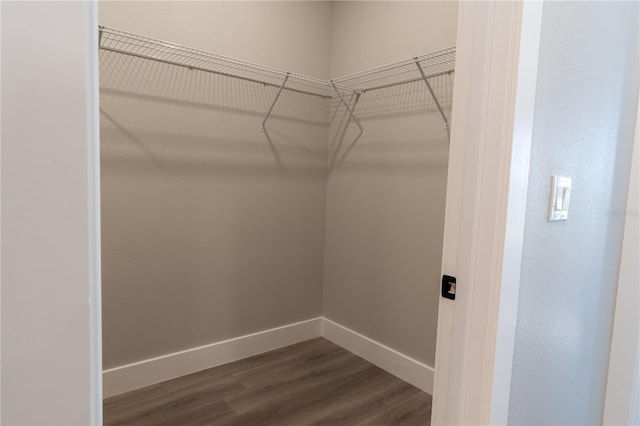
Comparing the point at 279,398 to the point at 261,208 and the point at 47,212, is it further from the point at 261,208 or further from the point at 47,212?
the point at 47,212

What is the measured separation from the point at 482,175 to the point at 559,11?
0.43m

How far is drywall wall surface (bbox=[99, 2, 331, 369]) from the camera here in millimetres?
1999

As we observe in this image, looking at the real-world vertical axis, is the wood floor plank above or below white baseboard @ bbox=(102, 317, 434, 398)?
below

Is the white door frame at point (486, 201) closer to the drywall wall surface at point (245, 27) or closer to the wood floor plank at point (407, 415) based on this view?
the wood floor plank at point (407, 415)

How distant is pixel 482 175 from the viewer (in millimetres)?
824

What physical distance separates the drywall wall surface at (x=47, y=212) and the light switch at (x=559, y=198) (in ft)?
3.18

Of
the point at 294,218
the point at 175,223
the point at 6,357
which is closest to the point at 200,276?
the point at 175,223

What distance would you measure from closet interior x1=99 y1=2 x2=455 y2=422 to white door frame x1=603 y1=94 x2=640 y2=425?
883 mm

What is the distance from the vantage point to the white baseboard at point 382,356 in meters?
2.21

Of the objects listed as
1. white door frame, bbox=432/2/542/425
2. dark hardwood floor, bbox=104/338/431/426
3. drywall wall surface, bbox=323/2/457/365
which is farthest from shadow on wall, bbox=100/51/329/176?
white door frame, bbox=432/2/542/425

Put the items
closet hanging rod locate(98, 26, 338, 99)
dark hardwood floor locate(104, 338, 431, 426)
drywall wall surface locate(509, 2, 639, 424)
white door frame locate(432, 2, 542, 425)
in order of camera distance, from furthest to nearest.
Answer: dark hardwood floor locate(104, 338, 431, 426) < closet hanging rod locate(98, 26, 338, 99) < drywall wall surface locate(509, 2, 639, 424) < white door frame locate(432, 2, 542, 425)

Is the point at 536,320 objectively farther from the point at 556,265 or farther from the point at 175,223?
the point at 175,223

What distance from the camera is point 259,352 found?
258 centimetres

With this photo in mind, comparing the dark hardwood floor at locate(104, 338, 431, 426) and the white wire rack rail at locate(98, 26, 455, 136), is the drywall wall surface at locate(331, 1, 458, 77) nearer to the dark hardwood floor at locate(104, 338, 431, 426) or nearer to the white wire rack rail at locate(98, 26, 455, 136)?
the white wire rack rail at locate(98, 26, 455, 136)
